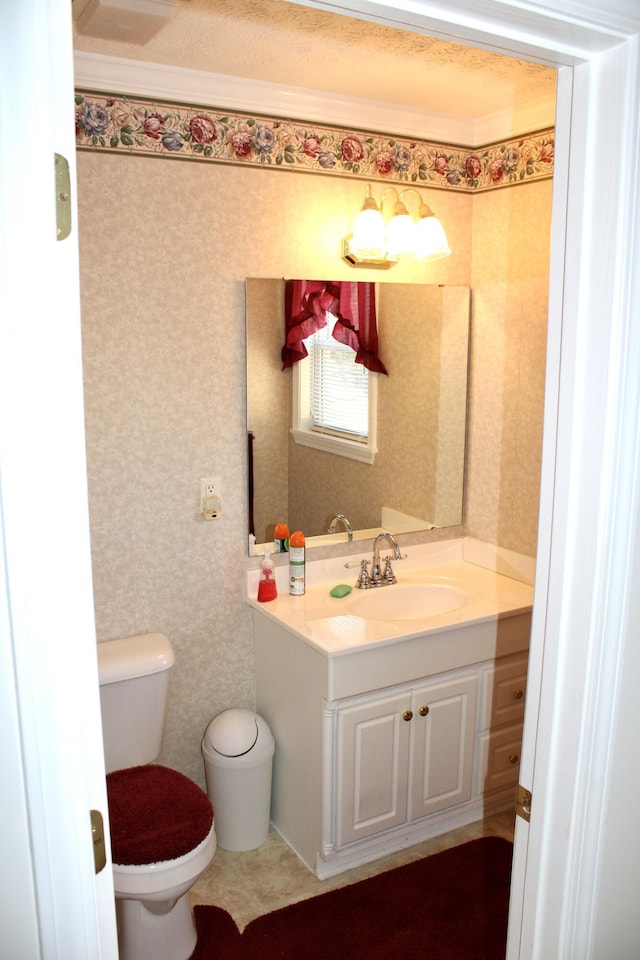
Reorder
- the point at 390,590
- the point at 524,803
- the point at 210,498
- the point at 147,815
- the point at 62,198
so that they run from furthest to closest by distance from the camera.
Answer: the point at 390,590
the point at 210,498
the point at 147,815
the point at 524,803
the point at 62,198

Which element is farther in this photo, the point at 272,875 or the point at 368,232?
the point at 368,232

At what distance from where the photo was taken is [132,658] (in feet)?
8.09

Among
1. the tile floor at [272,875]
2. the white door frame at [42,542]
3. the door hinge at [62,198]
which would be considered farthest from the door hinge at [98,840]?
the tile floor at [272,875]

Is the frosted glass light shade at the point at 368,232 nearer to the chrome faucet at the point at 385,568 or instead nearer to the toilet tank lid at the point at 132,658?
the chrome faucet at the point at 385,568

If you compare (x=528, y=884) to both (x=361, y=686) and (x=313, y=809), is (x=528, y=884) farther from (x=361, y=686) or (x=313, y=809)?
(x=313, y=809)

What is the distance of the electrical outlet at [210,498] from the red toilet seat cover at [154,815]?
2.68 feet

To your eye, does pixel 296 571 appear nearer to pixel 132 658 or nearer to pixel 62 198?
pixel 132 658

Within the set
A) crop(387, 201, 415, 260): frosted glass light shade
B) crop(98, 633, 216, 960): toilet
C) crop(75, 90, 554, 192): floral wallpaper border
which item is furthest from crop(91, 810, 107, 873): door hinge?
crop(387, 201, 415, 260): frosted glass light shade

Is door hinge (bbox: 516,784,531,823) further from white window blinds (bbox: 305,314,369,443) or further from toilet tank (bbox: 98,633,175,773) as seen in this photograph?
white window blinds (bbox: 305,314,369,443)

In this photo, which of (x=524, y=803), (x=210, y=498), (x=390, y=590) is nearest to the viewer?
(x=524, y=803)

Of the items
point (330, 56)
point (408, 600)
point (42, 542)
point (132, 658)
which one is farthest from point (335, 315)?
point (42, 542)

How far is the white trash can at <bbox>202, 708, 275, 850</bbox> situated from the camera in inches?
105

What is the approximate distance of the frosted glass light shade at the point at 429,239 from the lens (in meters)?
2.82

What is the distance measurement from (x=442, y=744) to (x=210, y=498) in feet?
3.79
